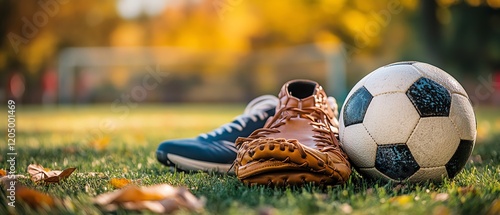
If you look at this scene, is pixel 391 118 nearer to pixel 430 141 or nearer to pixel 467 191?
pixel 430 141

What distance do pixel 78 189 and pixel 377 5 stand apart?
10094 mm

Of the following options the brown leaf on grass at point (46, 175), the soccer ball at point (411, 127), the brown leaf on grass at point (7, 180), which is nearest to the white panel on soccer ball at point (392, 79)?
the soccer ball at point (411, 127)

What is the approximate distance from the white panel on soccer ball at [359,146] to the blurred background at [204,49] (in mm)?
13685

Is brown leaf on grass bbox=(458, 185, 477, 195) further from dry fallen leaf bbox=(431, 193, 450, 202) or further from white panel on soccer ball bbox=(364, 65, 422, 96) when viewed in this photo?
white panel on soccer ball bbox=(364, 65, 422, 96)

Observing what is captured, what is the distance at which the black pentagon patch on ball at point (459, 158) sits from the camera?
7.76 feet

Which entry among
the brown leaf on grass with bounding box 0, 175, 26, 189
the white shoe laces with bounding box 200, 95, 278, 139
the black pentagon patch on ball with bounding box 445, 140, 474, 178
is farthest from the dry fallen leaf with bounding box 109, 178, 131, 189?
the black pentagon patch on ball with bounding box 445, 140, 474, 178

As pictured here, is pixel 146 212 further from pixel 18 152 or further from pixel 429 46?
pixel 429 46

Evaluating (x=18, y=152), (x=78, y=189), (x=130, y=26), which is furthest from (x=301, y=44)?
(x=78, y=189)

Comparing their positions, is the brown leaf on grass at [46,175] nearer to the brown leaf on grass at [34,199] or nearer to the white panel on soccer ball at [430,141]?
the brown leaf on grass at [34,199]

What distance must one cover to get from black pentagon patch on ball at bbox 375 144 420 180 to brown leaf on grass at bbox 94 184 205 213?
91 cm

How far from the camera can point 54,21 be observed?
2419 centimetres

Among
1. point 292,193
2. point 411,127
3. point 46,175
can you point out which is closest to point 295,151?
point 292,193

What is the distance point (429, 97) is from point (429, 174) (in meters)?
0.31

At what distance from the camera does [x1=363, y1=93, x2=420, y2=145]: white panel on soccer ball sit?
233cm
